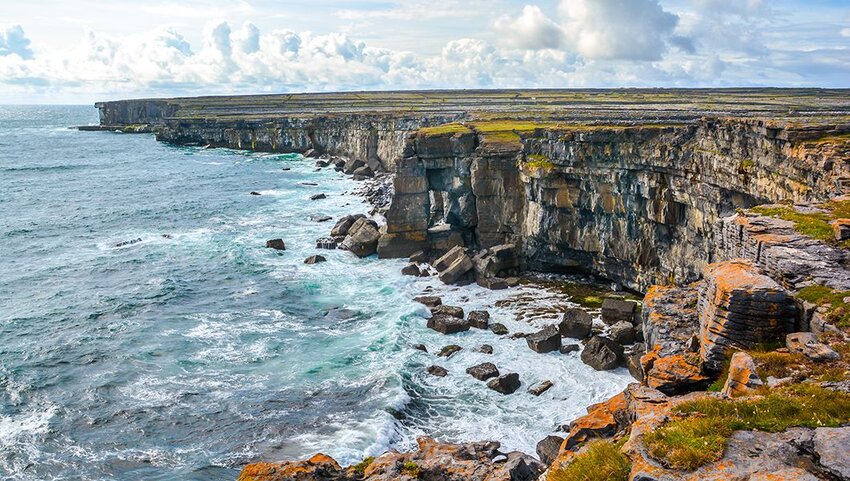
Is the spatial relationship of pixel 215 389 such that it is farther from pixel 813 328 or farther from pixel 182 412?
pixel 813 328

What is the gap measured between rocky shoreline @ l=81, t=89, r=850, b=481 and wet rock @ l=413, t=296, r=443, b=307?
237 mm

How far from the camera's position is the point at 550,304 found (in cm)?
4247

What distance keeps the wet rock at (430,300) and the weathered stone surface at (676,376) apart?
84.7 ft

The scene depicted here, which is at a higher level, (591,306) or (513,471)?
(513,471)

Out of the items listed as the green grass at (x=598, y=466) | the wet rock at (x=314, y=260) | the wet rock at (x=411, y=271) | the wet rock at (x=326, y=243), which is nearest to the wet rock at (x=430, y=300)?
the wet rock at (x=411, y=271)

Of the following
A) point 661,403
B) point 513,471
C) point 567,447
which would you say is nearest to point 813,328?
point 661,403

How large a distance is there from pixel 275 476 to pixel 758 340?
540 inches

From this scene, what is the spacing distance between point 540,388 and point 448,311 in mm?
11357

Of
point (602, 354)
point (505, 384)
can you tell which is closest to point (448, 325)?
point (505, 384)

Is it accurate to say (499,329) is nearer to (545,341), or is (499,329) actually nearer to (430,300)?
(545,341)

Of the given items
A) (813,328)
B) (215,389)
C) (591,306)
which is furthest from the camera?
(591,306)

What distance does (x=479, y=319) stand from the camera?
→ 3912 cm

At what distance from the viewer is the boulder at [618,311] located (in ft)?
124

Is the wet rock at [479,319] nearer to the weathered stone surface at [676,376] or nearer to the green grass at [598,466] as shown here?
the weathered stone surface at [676,376]
